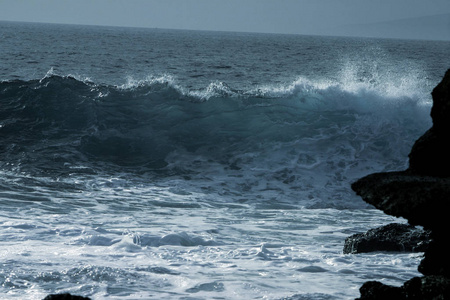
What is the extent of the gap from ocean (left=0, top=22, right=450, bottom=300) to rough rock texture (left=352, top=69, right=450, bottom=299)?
4.53 feet

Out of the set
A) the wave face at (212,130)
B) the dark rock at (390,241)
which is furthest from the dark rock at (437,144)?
the wave face at (212,130)

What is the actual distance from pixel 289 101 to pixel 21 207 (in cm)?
1057

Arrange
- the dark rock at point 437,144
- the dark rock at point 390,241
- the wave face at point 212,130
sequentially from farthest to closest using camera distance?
the wave face at point 212,130 → the dark rock at point 390,241 → the dark rock at point 437,144

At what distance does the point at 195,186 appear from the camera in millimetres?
10586

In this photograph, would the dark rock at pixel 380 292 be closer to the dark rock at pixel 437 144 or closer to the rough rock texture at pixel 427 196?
the rough rock texture at pixel 427 196

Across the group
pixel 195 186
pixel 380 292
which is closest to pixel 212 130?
pixel 195 186

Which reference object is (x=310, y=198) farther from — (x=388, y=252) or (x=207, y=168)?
(x=388, y=252)

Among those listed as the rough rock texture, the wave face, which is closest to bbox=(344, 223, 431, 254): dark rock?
the rough rock texture

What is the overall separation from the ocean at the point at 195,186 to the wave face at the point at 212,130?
0.05 metres

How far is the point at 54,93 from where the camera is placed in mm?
17078

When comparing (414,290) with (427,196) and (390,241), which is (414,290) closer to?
(427,196)

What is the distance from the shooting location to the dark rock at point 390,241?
250 inches

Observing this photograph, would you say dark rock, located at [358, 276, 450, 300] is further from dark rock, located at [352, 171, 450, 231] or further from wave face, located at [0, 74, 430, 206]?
wave face, located at [0, 74, 430, 206]

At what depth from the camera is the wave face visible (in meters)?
11.9
